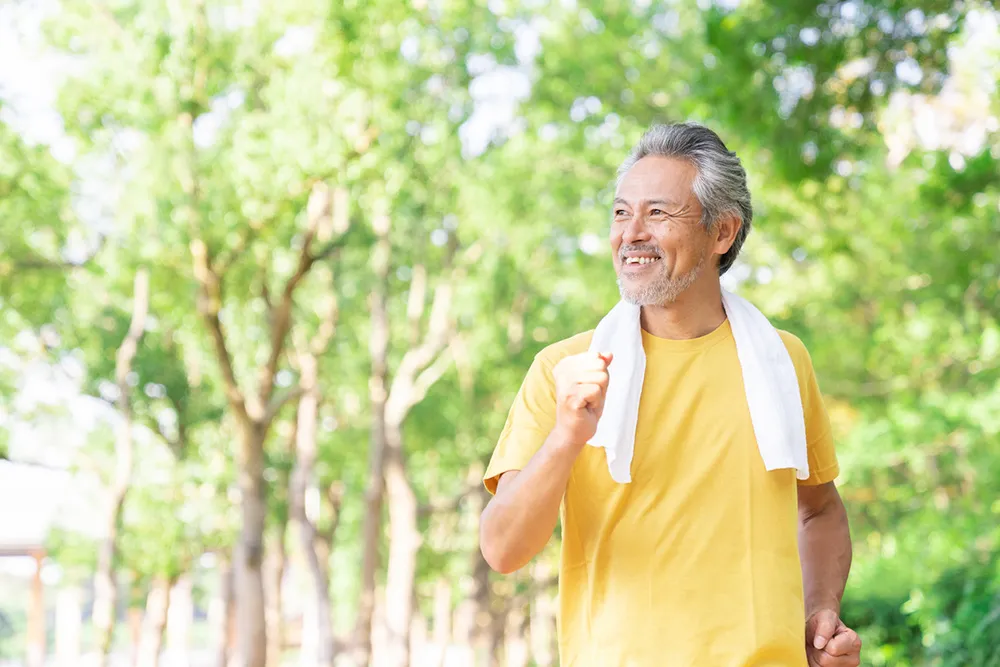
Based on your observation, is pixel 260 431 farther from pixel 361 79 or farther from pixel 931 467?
pixel 931 467

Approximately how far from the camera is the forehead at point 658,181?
2.78m

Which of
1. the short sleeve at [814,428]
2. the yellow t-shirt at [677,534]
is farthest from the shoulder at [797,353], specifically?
the yellow t-shirt at [677,534]

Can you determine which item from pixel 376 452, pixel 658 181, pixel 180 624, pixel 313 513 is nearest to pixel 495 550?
pixel 658 181

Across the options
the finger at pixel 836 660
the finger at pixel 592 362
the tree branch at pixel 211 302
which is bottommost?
the finger at pixel 836 660

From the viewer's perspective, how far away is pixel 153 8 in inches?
575

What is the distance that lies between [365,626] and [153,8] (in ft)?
36.8

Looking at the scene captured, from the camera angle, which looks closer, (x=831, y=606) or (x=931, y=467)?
(x=831, y=606)

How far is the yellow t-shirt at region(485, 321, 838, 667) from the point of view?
Answer: 2.56 meters

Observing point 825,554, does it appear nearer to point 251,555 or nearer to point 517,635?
point 251,555

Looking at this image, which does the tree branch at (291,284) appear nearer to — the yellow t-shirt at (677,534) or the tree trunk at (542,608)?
the yellow t-shirt at (677,534)

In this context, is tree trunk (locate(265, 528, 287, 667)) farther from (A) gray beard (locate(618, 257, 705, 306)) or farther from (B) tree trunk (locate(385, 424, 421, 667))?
(A) gray beard (locate(618, 257, 705, 306))

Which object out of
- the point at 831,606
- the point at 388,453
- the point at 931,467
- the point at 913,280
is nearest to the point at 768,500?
the point at 831,606

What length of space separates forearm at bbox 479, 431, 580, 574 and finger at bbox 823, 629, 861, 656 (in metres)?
0.69

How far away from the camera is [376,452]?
71.5 feet
